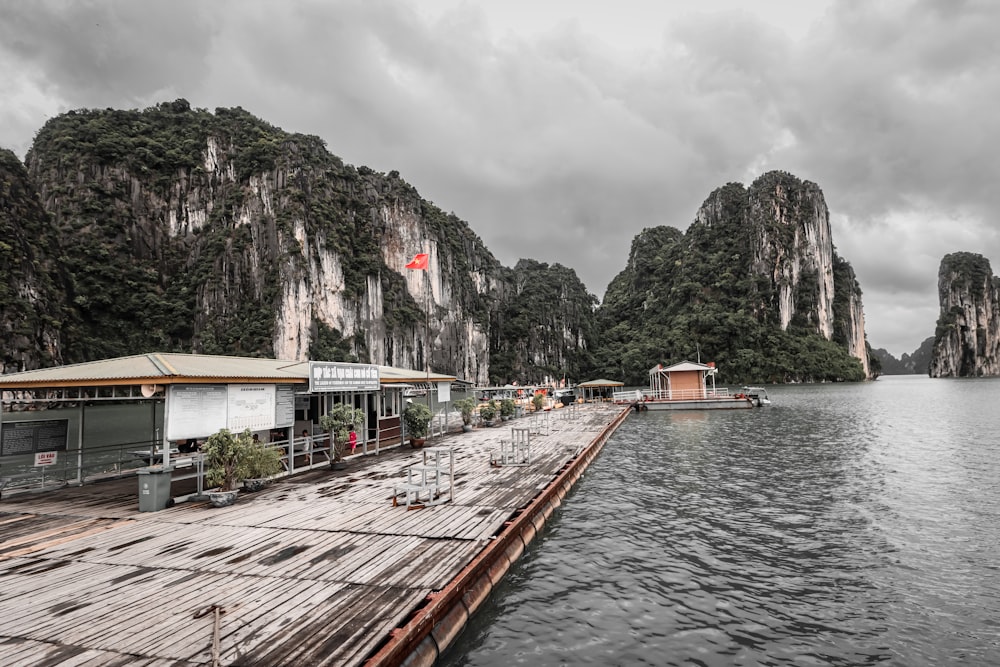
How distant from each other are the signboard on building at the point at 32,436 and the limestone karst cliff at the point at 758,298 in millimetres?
116607

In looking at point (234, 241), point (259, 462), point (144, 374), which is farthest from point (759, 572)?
point (234, 241)

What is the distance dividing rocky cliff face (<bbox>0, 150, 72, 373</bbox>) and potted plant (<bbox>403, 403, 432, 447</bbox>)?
60621 mm

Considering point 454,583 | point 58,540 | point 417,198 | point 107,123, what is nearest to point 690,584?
point 454,583

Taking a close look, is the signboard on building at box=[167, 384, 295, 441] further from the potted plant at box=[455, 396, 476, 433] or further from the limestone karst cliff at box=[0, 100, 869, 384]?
the limestone karst cliff at box=[0, 100, 869, 384]

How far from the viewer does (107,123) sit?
9562 cm

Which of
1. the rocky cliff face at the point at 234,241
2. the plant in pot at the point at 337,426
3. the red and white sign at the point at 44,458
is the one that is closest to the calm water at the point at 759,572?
the plant in pot at the point at 337,426

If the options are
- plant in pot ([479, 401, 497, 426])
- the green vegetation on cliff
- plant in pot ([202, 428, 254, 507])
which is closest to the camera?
plant in pot ([202, 428, 254, 507])

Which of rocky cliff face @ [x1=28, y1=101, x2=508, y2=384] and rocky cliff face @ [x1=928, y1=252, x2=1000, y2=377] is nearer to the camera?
rocky cliff face @ [x1=28, y1=101, x2=508, y2=384]

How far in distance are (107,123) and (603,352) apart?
139774 millimetres

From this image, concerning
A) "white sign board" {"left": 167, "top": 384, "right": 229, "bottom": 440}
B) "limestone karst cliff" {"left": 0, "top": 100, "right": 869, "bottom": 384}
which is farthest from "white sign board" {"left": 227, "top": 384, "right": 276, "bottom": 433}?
"limestone karst cliff" {"left": 0, "top": 100, "right": 869, "bottom": 384}

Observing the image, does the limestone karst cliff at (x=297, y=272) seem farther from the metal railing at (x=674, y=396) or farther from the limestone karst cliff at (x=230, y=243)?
the metal railing at (x=674, y=396)

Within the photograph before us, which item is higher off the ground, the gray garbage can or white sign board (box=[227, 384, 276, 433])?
white sign board (box=[227, 384, 276, 433])

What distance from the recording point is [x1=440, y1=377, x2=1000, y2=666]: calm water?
5484 millimetres

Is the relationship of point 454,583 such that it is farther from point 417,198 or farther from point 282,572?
point 417,198
